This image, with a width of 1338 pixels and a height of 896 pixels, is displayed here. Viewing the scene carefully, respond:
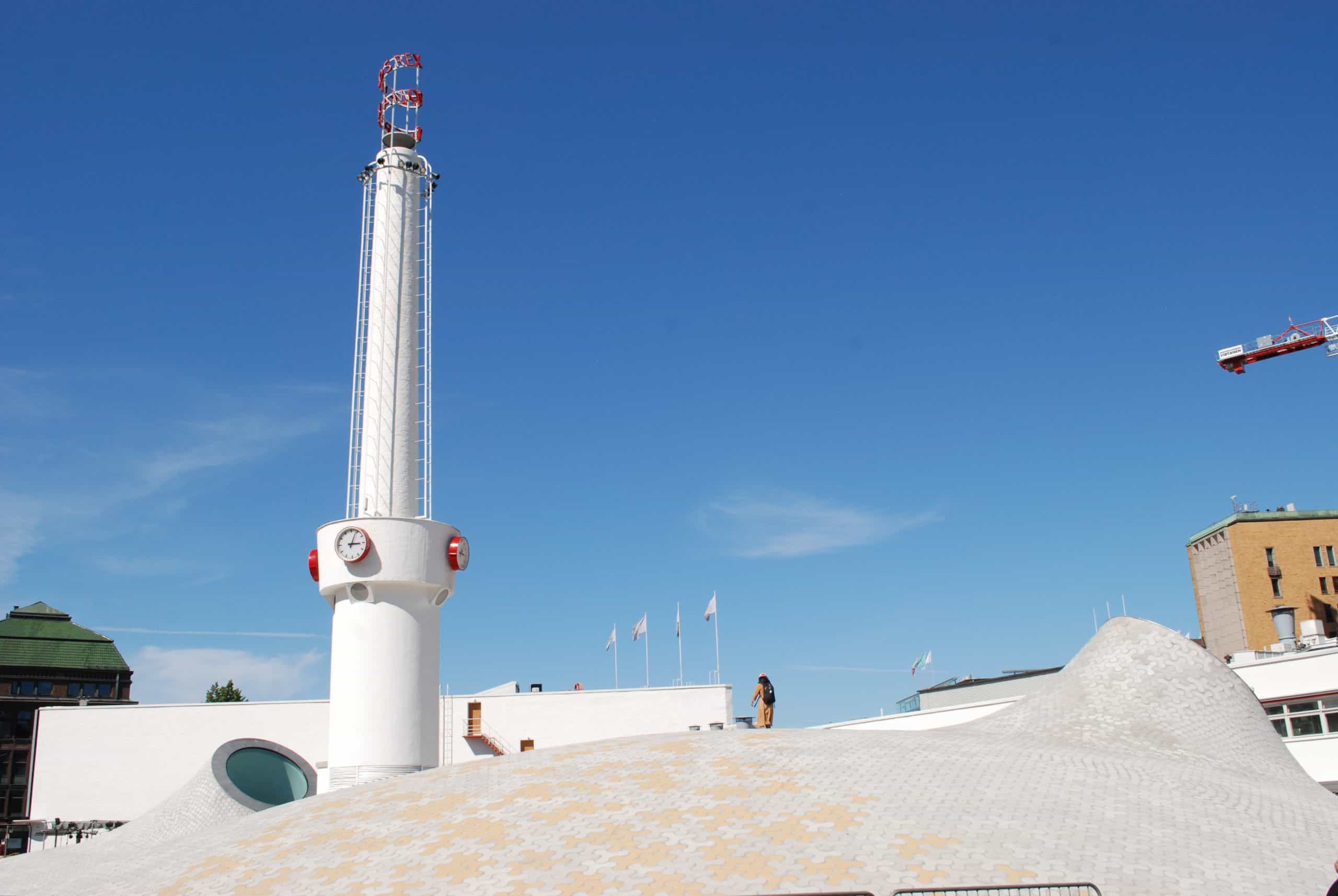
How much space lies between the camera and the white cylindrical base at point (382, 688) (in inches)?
1468

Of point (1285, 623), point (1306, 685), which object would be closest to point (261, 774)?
point (1306, 685)

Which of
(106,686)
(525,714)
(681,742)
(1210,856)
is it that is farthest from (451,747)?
(106,686)

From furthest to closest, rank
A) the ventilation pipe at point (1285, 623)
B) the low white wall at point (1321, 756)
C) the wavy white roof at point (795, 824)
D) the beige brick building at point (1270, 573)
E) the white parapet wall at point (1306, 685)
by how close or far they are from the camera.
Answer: the beige brick building at point (1270, 573) < the ventilation pipe at point (1285, 623) < the white parapet wall at point (1306, 685) < the low white wall at point (1321, 756) < the wavy white roof at point (795, 824)

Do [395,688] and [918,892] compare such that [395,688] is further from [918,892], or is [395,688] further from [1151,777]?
[918,892]

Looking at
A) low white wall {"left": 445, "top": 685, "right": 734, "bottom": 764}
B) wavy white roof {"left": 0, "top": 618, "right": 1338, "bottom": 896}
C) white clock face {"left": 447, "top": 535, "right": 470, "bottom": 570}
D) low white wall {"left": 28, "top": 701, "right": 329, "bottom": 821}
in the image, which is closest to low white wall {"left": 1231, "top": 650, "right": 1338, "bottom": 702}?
wavy white roof {"left": 0, "top": 618, "right": 1338, "bottom": 896}

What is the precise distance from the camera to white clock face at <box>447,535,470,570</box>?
130 feet

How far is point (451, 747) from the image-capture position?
57281mm

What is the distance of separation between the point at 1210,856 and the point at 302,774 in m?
31.3

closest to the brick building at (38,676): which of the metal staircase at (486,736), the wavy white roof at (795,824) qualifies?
the metal staircase at (486,736)

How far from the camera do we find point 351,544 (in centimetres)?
3788

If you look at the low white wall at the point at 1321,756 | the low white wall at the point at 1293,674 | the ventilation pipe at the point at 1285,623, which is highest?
the ventilation pipe at the point at 1285,623

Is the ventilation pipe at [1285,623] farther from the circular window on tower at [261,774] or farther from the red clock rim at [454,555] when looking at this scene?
the circular window on tower at [261,774]

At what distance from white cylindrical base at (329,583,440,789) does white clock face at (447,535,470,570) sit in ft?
4.03

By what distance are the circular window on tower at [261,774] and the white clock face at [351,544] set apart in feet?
25.1
